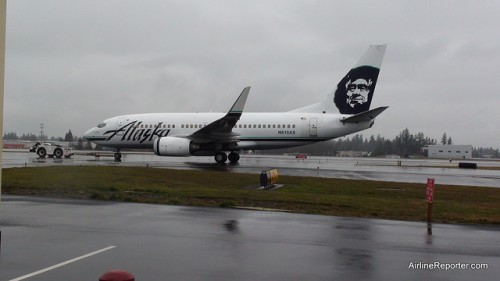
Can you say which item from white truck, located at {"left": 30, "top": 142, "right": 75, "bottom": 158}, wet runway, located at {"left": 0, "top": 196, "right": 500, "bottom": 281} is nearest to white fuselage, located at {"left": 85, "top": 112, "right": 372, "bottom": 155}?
white truck, located at {"left": 30, "top": 142, "right": 75, "bottom": 158}

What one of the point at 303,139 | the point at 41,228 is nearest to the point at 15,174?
the point at 41,228

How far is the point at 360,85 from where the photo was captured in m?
34.8

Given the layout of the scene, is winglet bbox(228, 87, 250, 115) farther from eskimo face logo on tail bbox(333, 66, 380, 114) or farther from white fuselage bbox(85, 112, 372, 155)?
eskimo face logo on tail bbox(333, 66, 380, 114)

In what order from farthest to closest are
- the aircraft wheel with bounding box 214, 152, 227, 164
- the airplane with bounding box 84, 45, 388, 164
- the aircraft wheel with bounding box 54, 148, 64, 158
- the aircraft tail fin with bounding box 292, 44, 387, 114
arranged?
the aircraft wheel with bounding box 54, 148, 64, 158 → the aircraft tail fin with bounding box 292, 44, 387, 114 → the aircraft wheel with bounding box 214, 152, 227, 164 → the airplane with bounding box 84, 45, 388, 164

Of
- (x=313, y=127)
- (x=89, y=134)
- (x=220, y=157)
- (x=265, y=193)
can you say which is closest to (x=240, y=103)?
(x=220, y=157)

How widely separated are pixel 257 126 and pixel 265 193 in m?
19.1

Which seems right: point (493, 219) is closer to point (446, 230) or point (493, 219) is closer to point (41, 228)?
point (446, 230)

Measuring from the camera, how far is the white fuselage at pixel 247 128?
111 feet

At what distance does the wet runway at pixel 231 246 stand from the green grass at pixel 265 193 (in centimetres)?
187

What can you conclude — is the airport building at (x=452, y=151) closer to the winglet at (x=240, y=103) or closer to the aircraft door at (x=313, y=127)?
the aircraft door at (x=313, y=127)

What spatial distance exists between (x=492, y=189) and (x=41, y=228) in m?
19.1

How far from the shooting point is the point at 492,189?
20984 millimetres

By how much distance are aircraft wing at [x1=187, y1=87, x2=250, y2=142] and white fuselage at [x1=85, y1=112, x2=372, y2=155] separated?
695 millimetres

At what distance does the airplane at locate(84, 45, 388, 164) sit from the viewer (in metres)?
32.3
